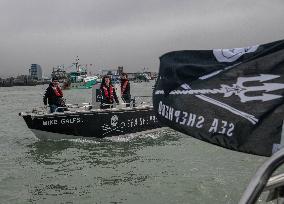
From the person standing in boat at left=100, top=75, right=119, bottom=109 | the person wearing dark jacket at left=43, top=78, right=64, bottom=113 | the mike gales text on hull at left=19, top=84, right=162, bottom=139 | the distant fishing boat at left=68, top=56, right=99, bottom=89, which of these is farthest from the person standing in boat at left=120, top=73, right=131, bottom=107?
the distant fishing boat at left=68, top=56, right=99, bottom=89

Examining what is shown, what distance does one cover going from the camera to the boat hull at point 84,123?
15.7 m

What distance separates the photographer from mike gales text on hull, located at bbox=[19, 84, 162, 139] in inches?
619

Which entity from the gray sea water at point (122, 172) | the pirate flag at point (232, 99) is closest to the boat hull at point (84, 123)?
the gray sea water at point (122, 172)

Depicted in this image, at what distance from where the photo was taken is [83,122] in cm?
1593

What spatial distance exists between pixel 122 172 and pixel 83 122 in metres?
5.43

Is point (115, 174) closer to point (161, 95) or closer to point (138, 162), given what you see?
point (138, 162)

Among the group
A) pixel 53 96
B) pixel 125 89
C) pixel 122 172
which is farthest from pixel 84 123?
pixel 122 172

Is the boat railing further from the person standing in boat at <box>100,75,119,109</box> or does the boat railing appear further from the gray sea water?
the person standing in boat at <box>100,75,119,109</box>

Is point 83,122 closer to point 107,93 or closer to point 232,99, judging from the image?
point 107,93

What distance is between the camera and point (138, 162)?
12.2m

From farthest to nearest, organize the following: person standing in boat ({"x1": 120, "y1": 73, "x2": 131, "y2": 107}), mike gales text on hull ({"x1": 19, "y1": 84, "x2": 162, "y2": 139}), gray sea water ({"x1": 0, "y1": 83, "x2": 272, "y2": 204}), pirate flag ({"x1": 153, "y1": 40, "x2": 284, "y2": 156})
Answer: person standing in boat ({"x1": 120, "y1": 73, "x2": 131, "y2": 107}) < mike gales text on hull ({"x1": 19, "y1": 84, "x2": 162, "y2": 139}) < gray sea water ({"x1": 0, "y1": 83, "x2": 272, "y2": 204}) < pirate flag ({"x1": 153, "y1": 40, "x2": 284, "y2": 156})

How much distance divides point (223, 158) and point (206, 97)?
9.81 meters

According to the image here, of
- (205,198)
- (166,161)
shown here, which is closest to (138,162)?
(166,161)

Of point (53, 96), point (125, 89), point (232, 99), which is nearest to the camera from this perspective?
point (232, 99)
